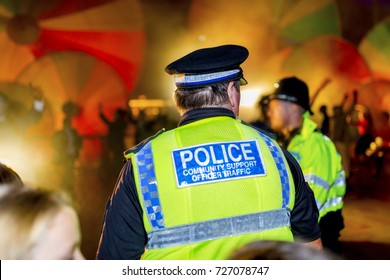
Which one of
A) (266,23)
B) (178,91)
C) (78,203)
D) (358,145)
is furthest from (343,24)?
(178,91)

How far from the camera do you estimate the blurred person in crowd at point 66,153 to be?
806 centimetres

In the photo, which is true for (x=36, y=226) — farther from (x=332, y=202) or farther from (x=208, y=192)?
(x=332, y=202)

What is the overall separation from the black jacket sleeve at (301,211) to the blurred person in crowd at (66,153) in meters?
6.12

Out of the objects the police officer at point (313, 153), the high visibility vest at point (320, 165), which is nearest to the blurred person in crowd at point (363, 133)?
the police officer at point (313, 153)

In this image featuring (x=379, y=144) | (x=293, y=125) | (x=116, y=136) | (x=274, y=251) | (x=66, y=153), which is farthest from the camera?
(x=379, y=144)

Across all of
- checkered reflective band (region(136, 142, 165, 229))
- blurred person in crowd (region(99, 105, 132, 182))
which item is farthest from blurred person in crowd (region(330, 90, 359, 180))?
checkered reflective band (region(136, 142, 165, 229))

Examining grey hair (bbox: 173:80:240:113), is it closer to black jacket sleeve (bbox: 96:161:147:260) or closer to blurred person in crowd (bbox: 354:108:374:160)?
black jacket sleeve (bbox: 96:161:147:260)

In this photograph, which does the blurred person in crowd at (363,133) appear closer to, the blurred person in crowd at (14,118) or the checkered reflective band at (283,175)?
the blurred person in crowd at (14,118)

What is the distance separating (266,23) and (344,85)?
2149mm

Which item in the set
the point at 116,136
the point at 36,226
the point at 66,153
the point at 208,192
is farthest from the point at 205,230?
the point at 116,136

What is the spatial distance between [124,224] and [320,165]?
161 cm

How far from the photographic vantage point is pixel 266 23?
488 inches

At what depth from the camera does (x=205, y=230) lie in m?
1.92

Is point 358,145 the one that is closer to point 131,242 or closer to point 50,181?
point 50,181
